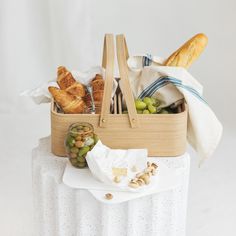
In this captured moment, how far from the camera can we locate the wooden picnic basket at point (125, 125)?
1.67 m

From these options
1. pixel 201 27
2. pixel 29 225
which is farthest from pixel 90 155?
pixel 201 27

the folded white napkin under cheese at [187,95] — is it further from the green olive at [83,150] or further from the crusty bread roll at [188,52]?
the green olive at [83,150]

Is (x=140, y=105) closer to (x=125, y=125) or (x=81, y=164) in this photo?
(x=125, y=125)

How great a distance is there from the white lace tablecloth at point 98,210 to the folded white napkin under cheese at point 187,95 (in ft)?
0.37

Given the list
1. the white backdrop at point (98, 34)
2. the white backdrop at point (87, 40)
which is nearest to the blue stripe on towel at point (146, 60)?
the white backdrop at point (87, 40)

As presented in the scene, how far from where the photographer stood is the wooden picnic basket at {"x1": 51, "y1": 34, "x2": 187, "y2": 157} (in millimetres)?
1675

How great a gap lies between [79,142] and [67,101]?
0.16 meters

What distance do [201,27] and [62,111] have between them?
1.71 m

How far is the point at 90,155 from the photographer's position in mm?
1597

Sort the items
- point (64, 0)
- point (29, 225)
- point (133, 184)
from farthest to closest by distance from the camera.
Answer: point (64, 0), point (29, 225), point (133, 184)

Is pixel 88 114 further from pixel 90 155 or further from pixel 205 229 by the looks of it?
pixel 205 229

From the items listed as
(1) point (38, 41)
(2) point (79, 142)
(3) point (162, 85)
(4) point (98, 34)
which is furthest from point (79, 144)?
(4) point (98, 34)

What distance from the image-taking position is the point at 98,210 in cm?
162

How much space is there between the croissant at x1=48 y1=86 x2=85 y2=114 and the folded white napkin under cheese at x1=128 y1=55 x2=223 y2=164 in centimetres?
19
